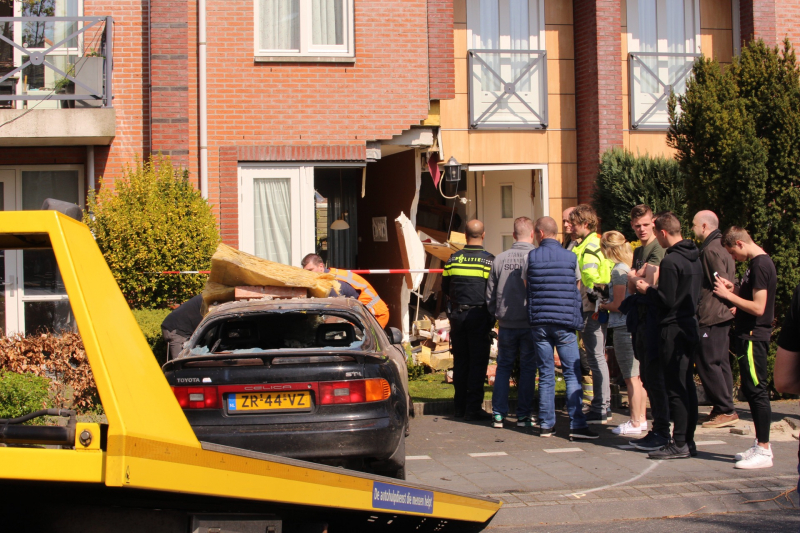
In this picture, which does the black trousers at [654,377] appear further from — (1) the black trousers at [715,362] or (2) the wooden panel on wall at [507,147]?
(2) the wooden panel on wall at [507,147]

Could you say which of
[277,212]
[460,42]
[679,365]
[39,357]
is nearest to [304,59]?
[277,212]

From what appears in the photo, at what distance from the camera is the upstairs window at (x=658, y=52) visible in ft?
46.7

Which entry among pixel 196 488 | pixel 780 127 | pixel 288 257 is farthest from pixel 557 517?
pixel 288 257

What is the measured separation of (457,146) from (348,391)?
29.9 ft

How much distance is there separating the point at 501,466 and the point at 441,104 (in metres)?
8.43

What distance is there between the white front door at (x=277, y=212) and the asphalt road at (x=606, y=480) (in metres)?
4.97

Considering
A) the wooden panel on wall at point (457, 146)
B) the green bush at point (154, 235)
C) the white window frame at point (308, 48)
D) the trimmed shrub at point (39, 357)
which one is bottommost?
the trimmed shrub at point (39, 357)

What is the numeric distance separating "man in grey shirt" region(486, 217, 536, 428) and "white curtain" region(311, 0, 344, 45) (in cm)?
580

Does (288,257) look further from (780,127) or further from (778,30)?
(778,30)

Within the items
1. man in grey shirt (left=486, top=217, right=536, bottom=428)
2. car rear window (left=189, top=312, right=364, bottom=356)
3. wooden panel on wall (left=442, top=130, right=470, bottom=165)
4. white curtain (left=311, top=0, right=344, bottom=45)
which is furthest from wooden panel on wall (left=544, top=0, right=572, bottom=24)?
car rear window (left=189, top=312, right=364, bottom=356)

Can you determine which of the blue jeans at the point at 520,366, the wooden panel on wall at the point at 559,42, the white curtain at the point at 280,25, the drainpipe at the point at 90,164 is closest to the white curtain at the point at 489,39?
the wooden panel on wall at the point at 559,42

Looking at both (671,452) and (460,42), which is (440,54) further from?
(671,452)

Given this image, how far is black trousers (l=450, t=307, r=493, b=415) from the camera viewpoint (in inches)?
342

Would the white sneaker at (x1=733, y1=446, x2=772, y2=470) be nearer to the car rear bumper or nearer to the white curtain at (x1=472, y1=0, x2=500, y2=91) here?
the car rear bumper
